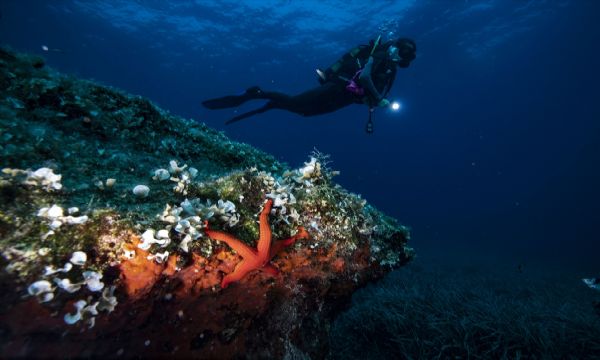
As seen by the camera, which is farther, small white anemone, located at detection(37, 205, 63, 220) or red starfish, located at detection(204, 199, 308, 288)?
red starfish, located at detection(204, 199, 308, 288)

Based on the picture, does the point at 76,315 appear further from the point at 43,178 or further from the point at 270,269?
the point at 270,269

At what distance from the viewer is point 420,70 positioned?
4275 cm

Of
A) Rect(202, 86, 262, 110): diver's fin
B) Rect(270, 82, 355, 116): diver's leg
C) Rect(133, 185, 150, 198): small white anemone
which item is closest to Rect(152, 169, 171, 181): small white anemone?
Rect(133, 185, 150, 198): small white anemone

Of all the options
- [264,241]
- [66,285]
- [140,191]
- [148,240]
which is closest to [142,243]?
[148,240]

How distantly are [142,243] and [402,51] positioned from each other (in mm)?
9560

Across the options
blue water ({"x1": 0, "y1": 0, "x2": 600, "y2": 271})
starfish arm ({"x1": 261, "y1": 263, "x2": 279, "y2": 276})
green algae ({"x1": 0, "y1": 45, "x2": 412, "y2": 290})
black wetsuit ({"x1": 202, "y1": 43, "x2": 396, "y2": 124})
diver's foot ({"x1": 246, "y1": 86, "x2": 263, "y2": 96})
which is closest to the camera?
green algae ({"x1": 0, "y1": 45, "x2": 412, "y2": 290})

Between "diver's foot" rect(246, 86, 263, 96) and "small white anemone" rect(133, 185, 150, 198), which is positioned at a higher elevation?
"small white anemone" rect(133, 185, 150, 198)

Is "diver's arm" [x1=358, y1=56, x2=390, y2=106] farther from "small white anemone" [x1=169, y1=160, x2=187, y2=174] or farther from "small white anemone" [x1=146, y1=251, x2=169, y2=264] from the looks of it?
"small white anemone" [x1=146, y1=251, x2=169, y2=264]

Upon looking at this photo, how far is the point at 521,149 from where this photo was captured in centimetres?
8275

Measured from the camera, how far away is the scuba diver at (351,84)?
8984mm

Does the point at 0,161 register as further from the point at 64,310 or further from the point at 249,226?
the point at 249,226

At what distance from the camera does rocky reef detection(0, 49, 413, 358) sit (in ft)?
5.50

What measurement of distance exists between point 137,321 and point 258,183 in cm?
146

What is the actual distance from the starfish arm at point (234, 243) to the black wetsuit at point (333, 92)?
25.0ft
